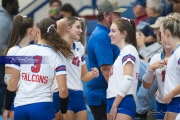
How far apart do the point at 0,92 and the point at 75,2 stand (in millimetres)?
3564

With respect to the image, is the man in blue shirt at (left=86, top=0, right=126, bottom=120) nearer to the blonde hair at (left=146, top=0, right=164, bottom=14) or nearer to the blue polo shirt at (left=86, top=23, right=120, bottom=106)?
the blue polo shirt at (left=86, top=23, right=120, bottom=106)

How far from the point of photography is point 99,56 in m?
5.51

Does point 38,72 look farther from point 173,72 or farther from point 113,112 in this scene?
point 173,72

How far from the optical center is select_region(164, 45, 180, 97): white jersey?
187 inches

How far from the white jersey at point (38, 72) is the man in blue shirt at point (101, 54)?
2.68ft

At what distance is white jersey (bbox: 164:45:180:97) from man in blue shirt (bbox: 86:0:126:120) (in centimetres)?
81

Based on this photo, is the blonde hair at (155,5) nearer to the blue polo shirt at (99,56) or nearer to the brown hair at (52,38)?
the blue polo shirt at (99,56)

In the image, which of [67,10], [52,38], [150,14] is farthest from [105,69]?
[67,10]

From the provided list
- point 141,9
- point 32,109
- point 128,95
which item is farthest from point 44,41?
point 141,9

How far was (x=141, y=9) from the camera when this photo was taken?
350 inches

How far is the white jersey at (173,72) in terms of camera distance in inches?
187

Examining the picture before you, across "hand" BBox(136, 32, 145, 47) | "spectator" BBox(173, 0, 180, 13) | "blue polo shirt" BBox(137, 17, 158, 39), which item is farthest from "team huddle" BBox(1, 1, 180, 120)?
"spectator" BBox(173, 0, 180, 13)

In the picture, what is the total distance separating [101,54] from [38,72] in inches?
38.8

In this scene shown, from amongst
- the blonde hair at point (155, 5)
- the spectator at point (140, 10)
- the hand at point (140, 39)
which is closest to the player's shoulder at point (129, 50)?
the hand at point (140, 39)
